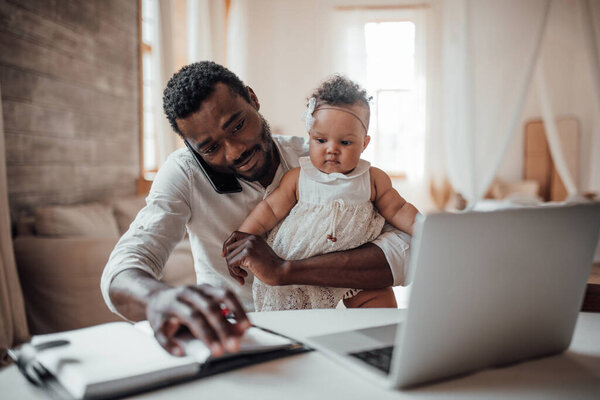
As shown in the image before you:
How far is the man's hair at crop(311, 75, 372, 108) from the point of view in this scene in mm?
1384

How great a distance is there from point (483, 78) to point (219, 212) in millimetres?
5326

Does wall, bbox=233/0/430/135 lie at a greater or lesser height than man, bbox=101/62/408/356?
greater

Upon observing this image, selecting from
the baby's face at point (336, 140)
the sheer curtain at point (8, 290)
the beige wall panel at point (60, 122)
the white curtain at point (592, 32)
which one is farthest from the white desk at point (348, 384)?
the white curtain at point (592, 32)

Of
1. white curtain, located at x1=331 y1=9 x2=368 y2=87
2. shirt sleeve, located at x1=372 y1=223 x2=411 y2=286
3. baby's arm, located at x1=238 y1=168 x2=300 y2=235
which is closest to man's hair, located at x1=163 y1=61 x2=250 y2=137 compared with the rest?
baby's arm, located at x1=238 y1=168 x2=300 y2=235

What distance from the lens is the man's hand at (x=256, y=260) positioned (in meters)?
1.22

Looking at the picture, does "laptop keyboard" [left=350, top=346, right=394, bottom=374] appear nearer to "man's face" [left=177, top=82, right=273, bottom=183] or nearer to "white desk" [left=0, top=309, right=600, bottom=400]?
"white desk" [left=0, top=309, right=600, bottom=400]

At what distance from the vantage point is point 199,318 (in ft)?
2.28

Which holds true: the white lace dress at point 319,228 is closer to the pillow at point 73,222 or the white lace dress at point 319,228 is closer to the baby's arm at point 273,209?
the baby's arm at point 273,209

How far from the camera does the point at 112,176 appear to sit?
4031 millimetres

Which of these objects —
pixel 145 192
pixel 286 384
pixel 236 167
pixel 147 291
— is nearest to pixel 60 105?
pixel 145 192

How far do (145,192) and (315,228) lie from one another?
344 centimetres

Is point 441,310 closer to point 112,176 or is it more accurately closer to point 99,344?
point 99,344

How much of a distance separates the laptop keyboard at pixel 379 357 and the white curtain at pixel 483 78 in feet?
15.8

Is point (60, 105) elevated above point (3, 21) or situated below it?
below
